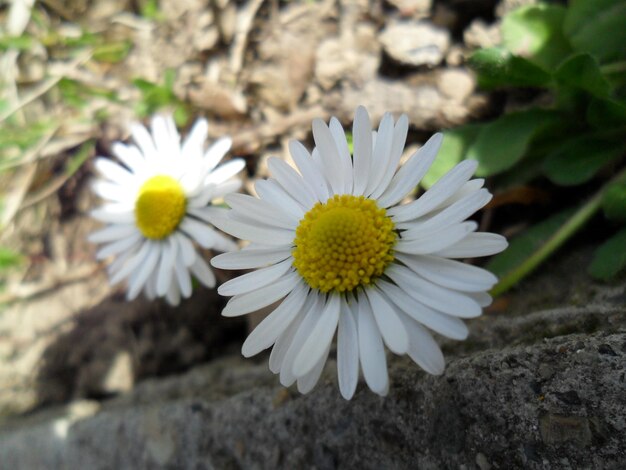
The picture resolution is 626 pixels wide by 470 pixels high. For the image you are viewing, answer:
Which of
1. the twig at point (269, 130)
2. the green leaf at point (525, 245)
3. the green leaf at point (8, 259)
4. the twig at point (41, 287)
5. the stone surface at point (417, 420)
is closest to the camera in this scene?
the stone surface at point (417, 420)

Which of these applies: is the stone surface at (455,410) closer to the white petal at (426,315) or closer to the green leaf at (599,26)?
the white petal at (426,315)

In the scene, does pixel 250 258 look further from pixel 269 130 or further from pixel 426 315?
pixel 269 130

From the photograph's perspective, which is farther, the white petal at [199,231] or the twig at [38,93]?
the twig at [38,93]

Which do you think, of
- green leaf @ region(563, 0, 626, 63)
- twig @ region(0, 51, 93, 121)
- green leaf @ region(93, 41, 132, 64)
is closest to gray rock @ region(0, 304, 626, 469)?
green leaf @ region(563, 0, 626, 63)

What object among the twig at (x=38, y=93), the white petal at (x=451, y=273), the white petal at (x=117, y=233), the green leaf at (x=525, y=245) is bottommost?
the green leaf at (x=525, y=245)

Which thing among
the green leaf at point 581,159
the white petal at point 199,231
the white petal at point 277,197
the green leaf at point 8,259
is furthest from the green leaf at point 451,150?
the green leaf at point 8,259

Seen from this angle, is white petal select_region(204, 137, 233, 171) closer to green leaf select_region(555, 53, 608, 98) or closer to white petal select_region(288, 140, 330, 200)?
white petal select_region(288, 140, 330, 200)

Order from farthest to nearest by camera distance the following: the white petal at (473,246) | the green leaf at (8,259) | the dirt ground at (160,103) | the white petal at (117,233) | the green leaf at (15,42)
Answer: the green leaf at (8,259), the green leaf at (15,42), the dirt ground at (160,103), the white petal at (117,233), the white petal at (473,246)
